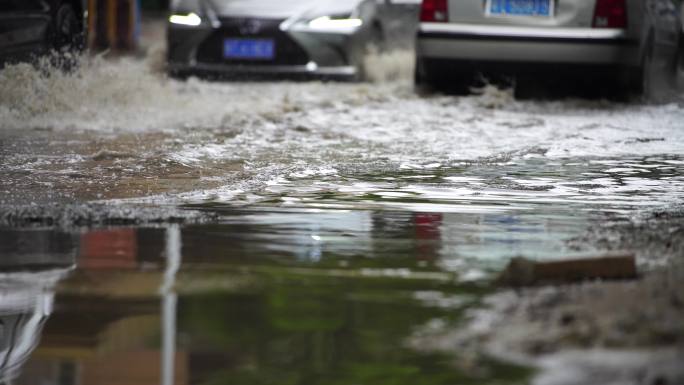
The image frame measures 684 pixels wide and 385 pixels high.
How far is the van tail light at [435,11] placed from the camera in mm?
12375

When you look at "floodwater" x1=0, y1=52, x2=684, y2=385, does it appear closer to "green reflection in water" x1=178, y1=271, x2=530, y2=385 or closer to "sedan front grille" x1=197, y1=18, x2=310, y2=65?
"green reflection in water" x1=178, y1=271, x2=530, y2=385

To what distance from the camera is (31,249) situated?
16.4ft

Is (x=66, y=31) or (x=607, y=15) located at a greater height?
(x=607, y=15)

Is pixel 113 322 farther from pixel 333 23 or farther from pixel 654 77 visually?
pixel 654 77

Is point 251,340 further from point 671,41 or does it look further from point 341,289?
point 671,41

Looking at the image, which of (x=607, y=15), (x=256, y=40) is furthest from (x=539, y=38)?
(x=256, y=40)

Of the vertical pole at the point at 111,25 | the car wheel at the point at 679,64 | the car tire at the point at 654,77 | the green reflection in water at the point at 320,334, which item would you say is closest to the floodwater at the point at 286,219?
the green reflection in water at the point at 320,334

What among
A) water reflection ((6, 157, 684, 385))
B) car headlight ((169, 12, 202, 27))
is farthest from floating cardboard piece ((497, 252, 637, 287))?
car headlight ((169, 12, 202, 27))

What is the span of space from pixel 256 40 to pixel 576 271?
32.8 ft

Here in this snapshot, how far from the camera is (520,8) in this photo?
1231cm

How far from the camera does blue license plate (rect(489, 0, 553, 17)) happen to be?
12258 mm

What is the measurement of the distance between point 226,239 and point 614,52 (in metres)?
7.35

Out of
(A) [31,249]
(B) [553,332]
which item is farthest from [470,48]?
(B) [553,332]

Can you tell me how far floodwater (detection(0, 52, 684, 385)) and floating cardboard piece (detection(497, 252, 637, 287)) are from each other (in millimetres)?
151
